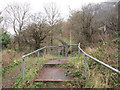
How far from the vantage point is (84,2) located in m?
14.1

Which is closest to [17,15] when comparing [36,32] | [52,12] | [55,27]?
[36,32]

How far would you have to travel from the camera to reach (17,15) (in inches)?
632

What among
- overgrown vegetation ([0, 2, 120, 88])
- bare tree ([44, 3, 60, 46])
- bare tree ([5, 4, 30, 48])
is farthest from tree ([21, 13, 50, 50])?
bare tree ([44, 3, 60, 46])

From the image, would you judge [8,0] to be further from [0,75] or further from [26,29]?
[0,75]

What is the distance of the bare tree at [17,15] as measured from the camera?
1554 centimetres

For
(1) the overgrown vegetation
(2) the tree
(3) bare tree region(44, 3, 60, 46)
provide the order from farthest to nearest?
(3) bare tree region(44, 3, 60, 46)
(2) the tree
(1) the overgrown vegetation

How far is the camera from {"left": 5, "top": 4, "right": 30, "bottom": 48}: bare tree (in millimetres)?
15545

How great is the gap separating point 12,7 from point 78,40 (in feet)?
34.6

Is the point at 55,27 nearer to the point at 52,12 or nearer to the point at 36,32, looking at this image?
the point at 52,12

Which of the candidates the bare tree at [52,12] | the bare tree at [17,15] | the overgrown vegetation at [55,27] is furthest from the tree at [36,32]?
the bare tree at [52,12]

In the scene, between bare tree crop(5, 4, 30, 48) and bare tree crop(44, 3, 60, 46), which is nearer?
bare tree crop(5, 4, 30, 48)

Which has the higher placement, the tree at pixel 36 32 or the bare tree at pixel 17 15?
the bare tree at pixel 17 15

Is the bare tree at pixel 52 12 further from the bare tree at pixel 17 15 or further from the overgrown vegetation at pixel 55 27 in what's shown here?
the bare tree at pixel 17 15

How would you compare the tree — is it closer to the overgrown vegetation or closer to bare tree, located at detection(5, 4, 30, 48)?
the overgrown vegetation
